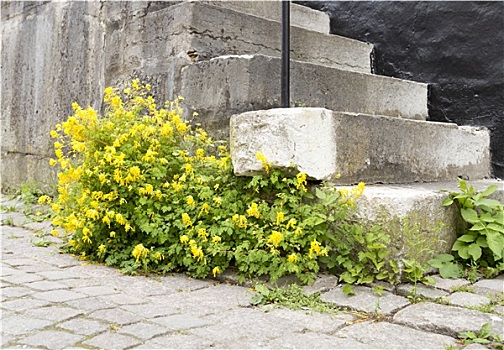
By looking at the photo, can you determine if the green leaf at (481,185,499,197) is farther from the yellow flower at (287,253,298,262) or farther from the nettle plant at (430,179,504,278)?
the yellow flower at (287,253,298,262)

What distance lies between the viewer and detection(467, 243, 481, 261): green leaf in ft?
8.76

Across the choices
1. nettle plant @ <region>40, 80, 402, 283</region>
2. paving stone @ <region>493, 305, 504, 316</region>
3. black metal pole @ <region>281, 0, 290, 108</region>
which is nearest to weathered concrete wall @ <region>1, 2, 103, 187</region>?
nettle plant @ <region>40, 80, 402, 283</region>

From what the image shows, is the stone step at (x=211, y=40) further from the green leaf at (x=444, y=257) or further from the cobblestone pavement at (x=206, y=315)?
the green leaf at (x=444, y=257)

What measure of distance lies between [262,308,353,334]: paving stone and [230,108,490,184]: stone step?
2.34ft

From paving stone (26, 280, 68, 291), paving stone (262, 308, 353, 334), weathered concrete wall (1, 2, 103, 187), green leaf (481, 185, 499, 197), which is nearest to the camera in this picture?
paving stone (262, 308, 353, 334)

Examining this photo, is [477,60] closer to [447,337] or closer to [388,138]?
[388,138]

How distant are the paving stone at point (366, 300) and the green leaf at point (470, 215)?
592mm

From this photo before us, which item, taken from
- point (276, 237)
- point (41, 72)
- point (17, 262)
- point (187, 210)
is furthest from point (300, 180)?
point (41, 72)

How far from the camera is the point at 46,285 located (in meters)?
2.53

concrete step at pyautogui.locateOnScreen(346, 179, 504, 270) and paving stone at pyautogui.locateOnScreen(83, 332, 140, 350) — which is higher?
concrete step at pyautogui.locateOnScreen(346, 179, 504, 270)

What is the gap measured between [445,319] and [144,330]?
3.42ft

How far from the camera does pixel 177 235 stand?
285cm

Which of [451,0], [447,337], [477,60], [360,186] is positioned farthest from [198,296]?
[451,0]

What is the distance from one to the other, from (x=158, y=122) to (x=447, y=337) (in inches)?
73.3
